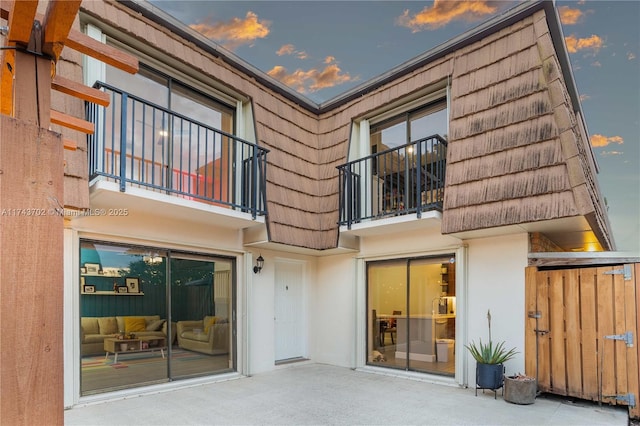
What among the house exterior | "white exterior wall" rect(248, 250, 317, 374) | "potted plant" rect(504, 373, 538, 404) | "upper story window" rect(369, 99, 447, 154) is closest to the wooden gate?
the house exterior

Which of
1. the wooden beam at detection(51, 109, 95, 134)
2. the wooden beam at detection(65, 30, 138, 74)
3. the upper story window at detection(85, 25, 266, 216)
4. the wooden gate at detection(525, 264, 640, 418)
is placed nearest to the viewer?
the wooden beam at detection(65, 30, 138, 74)

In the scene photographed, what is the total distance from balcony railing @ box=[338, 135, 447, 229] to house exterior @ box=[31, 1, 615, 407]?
0.14 feet

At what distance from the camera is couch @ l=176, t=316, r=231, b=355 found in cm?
629

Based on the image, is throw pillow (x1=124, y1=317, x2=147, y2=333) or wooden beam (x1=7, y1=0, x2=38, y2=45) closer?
wooden beam (x1=7, y1=0, x2=38, y2=45)

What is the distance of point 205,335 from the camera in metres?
6.61

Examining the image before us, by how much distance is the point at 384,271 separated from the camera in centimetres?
765

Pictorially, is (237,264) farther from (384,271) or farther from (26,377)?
(26,377)

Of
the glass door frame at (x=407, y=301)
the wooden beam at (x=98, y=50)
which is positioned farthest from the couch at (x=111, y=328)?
the wooden beam at (x=98, y=50)

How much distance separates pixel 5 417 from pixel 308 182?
274 inches

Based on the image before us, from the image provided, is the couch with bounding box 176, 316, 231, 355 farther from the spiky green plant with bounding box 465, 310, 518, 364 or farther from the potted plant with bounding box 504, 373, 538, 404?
the potted plant with bounding box 504, 373, 538, 404

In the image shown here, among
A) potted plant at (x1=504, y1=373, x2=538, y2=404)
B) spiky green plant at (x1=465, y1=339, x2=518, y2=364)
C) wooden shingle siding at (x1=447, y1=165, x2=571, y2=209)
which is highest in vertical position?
wooden shingle siding at (x1=447, y1=165, x2=571, y2=209)

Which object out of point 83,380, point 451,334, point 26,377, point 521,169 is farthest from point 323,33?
point 26,377

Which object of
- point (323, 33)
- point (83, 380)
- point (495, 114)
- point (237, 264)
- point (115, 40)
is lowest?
point (83, 380)

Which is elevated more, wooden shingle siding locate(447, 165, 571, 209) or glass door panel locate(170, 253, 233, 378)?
wooden shingle siding locate(447, 165, 571, 209)
